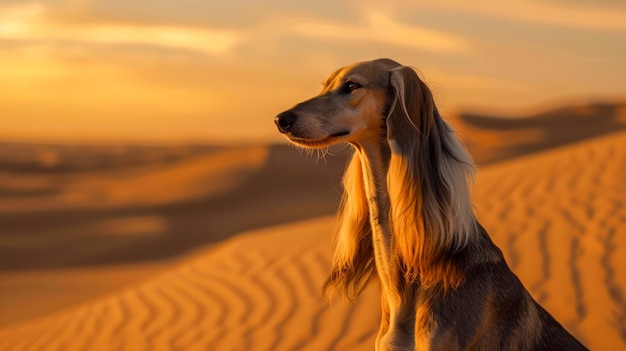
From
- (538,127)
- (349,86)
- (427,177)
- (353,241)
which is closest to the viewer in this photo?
(427,177)

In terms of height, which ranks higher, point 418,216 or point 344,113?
point 344,113

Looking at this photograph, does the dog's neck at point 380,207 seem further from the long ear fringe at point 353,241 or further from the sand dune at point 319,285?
the sand dune at point 319,285

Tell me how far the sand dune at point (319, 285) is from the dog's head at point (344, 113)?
4.66 m

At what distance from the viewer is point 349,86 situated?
4.09 metres

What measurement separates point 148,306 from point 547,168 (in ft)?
20.4

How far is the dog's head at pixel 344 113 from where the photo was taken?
13.2 feet

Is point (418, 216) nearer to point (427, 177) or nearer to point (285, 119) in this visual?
point (427, 177)

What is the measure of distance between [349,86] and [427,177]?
0.48m

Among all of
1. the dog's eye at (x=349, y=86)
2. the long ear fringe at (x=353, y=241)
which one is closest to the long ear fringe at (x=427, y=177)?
the dog's eye at (x=349, y=86)

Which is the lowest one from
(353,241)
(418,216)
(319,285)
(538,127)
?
(538,127)

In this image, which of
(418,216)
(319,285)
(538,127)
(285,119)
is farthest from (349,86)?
(538,127)

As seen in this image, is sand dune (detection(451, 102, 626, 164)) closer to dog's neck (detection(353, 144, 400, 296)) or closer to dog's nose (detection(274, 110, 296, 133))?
dog's neck (detection(353, 144, 400, 296))

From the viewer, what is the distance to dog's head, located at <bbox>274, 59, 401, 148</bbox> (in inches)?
159

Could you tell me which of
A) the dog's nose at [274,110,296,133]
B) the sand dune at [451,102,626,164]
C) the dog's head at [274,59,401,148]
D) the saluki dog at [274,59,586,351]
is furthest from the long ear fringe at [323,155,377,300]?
the sand dune at [451,102,626,164]
